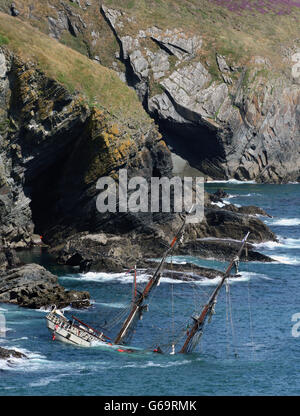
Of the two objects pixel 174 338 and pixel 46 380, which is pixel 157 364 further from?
pixel 46 380

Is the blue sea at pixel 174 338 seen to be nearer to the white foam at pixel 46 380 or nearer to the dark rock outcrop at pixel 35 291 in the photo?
the white foam at pixel 46 380

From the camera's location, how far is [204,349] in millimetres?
60906

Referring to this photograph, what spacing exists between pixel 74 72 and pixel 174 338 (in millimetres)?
50644

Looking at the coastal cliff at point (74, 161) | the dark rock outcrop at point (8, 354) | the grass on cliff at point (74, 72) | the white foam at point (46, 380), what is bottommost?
the white foam at point (46, 380)

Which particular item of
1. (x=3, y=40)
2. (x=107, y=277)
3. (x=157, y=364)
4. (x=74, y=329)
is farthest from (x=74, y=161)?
(x=157, y=364)

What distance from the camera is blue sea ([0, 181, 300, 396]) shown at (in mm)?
51062

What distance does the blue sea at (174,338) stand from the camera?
2010 inches

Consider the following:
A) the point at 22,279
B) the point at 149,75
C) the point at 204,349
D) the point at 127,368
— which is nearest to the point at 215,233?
the point at 22,279

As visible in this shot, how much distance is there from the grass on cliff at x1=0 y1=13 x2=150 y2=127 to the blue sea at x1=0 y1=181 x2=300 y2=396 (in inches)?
948

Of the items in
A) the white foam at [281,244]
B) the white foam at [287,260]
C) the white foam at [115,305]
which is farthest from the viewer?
the white foam at [281,244]

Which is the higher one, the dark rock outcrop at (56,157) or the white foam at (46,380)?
the dark rock outcrop at (56,157)

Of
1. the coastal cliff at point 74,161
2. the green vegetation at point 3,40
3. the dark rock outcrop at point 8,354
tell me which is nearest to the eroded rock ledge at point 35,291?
the coastal cliff at point 74,161

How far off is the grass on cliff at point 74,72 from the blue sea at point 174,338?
24085 millimetres

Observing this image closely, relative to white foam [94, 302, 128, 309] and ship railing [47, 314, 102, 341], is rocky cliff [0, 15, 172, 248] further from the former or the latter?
ship railing [47, 314, 102, 341]
